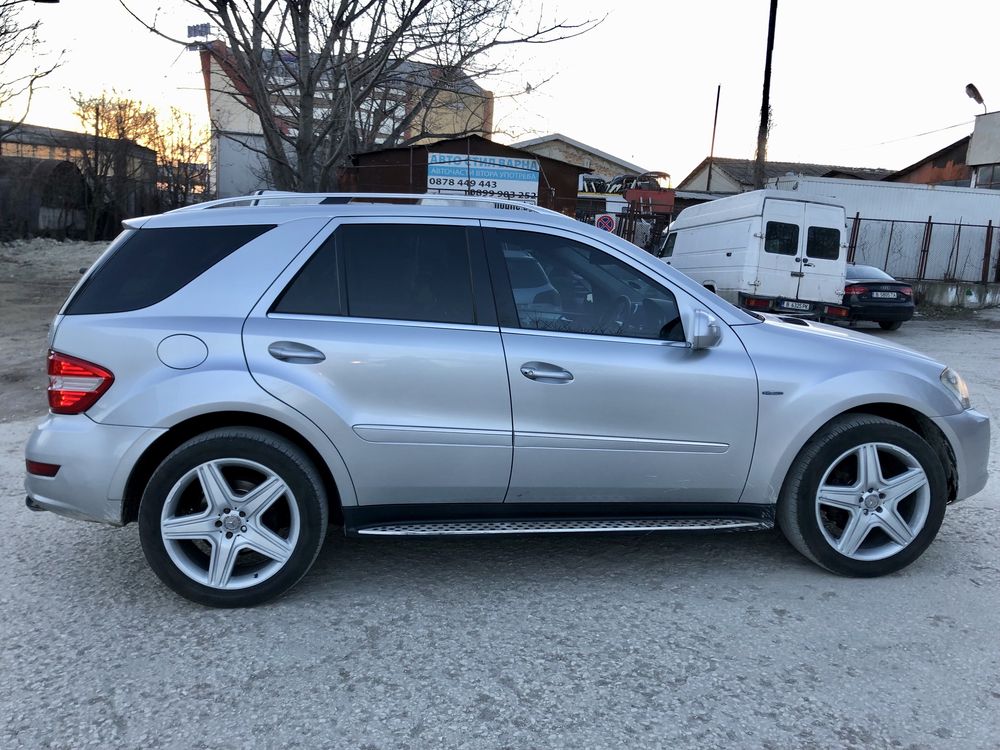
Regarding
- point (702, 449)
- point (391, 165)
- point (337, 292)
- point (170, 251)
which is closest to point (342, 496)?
point (337, 292)

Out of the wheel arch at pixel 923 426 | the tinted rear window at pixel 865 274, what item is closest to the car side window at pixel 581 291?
the wheel arch at pixel 923 426

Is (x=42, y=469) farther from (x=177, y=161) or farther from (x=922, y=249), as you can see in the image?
(x=177, y=161)

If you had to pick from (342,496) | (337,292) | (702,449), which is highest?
(337,292)

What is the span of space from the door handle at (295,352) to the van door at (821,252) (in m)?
12.3

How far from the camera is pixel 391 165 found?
58.7 ft

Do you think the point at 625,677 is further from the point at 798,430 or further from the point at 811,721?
the point at 798,430

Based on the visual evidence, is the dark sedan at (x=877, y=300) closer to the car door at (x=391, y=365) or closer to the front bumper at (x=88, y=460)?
the car door at (x=391, y=365)

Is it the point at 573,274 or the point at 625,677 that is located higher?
the point at 573,274

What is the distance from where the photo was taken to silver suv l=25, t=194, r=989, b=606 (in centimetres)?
328

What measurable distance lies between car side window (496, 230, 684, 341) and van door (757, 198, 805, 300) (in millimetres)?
10842

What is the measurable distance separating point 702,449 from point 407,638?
154 cm

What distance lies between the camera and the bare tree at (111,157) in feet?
96.8

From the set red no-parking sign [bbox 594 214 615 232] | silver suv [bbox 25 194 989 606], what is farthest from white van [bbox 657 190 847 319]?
silver suv [bbox 25 194 989 606]

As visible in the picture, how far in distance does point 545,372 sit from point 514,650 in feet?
3.83
